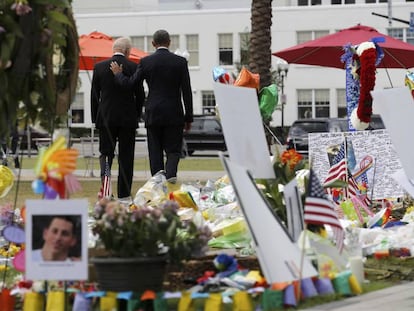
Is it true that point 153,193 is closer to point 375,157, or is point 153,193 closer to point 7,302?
point 375,157

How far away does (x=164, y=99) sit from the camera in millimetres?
12859

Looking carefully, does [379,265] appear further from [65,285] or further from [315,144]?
[315,144]

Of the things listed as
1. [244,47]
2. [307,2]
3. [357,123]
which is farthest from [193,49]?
[357,123]

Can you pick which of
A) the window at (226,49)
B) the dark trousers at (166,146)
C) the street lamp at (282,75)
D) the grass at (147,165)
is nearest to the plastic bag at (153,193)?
the dark trousers at (166,146)

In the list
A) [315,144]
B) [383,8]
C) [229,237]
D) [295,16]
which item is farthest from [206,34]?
[229,237]

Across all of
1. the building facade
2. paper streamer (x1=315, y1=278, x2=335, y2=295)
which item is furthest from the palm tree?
the building facade

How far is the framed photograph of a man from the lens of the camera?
615 cm

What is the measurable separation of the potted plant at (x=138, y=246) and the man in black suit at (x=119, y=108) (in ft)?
20.8

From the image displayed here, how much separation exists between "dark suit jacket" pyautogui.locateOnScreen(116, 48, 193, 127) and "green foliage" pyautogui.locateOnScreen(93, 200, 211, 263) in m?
6.25

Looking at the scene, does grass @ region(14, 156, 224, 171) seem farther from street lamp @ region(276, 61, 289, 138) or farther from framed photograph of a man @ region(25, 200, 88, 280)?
framed photograph of a man @ region(25, 200, 88, 280)

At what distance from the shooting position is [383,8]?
56906mm

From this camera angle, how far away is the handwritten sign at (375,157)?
13.1 m

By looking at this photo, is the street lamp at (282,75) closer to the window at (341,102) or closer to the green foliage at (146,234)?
the window at (341,102)

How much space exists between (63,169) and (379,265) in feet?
10.1
